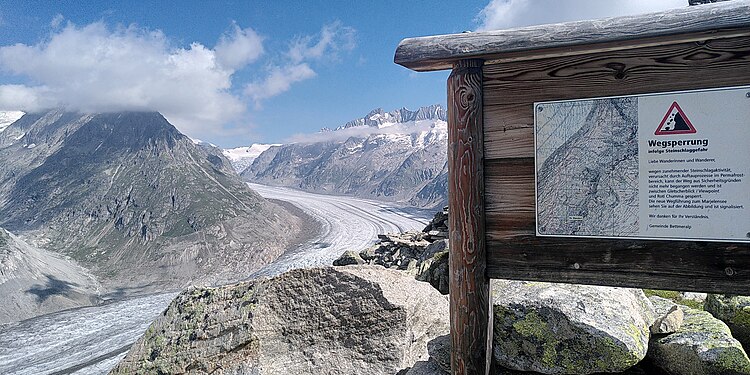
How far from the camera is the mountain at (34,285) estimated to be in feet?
215

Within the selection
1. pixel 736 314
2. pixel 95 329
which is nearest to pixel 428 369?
pixel 736 314

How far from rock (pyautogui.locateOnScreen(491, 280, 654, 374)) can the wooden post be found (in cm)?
73

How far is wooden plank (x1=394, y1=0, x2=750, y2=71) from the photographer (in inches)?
105

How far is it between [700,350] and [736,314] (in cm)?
142

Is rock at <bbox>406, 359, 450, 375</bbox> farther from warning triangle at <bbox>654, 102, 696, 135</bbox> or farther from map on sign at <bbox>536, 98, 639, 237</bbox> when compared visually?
warning triangle at <bbox>654, 102, 696, 135</bbox>

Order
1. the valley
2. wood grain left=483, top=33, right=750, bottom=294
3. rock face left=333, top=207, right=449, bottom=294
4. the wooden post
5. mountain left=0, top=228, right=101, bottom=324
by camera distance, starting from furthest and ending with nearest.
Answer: mountain left=0, top=228, right=101, bottom=324 → the valley → rock face left=333, top=207, right=449, bottom=294 → the wooden post → wood grain left=483, top=33, right=750, bottom=294

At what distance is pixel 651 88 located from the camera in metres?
2.86

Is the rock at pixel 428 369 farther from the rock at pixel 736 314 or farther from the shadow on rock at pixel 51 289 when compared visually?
the shadow on rock at pixel 51 289

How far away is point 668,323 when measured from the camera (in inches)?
165

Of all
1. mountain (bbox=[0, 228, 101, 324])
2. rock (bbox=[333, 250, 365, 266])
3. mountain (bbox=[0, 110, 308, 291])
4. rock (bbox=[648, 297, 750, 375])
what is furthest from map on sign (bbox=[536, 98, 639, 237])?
mountain (bbox=[0, 110, 308, 291])

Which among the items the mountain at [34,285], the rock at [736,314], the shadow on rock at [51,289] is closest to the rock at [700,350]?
the rock at [736,314]

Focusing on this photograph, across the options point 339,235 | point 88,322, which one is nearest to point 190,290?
point 88,322

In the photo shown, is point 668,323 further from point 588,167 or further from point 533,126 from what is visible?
point 533,126

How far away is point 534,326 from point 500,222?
1.28m
